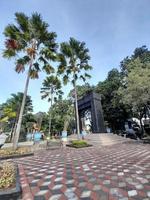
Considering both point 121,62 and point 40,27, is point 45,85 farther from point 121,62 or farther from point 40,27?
point 40,27

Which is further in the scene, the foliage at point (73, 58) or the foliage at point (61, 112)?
the foliage at point (61, 112)

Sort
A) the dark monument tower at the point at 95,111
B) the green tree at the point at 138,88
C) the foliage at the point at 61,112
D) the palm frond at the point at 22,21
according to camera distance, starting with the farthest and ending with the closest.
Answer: the foliage at the point at 61,112 → the dark monument tower at the point at 95,111 → the green tree at the point at 138,88 → the palm frond at the point at 22,21

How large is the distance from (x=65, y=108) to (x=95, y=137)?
20.3 m

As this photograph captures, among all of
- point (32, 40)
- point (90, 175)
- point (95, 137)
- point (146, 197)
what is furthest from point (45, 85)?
point (146, 197)

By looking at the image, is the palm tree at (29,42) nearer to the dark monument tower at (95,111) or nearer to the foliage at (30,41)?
the foliage at (30,41)

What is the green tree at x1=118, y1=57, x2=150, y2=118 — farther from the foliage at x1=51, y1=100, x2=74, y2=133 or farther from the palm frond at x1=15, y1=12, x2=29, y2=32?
the foliage at x1=51, y1=100, x2=74, y2=133

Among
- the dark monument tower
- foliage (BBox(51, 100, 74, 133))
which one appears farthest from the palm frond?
foliage (BBox(51, 100, 74, 133))

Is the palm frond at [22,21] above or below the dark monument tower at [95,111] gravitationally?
above

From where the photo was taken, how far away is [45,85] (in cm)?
3052

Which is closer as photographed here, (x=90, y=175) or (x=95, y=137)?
(x=90, y=175)

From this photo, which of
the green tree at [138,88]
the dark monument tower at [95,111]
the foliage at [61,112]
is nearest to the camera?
the green tree at [138,88]

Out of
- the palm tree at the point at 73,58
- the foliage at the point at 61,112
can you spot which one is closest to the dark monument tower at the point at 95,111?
the palm tree at the point at 73,58

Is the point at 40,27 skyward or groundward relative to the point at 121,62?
groundward

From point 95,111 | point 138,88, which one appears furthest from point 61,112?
point 138,88
